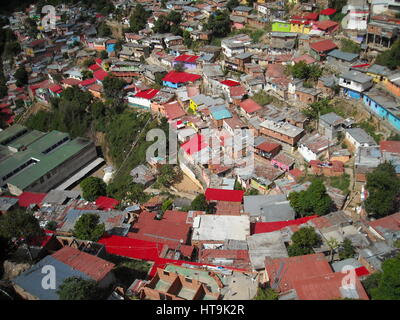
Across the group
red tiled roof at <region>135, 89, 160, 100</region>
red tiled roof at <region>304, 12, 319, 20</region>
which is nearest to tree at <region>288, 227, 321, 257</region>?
red tiled roof at <region>135, 89, 160, 100</region>

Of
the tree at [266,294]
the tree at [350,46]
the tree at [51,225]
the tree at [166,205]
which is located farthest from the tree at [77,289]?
the tree at [350,46]

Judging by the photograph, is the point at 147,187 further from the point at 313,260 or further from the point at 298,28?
Result: the point at 298,28

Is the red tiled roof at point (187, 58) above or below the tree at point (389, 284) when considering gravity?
above

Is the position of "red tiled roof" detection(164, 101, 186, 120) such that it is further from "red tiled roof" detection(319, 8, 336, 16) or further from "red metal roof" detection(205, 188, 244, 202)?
"red tiled roof" detection(319, 8, 336, 16)

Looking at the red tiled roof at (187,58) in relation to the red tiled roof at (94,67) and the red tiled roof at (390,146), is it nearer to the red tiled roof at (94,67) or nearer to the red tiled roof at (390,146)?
the red tiled roof at (94,67)
